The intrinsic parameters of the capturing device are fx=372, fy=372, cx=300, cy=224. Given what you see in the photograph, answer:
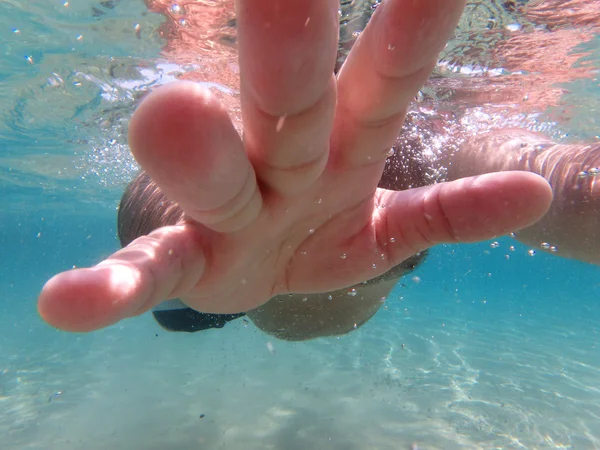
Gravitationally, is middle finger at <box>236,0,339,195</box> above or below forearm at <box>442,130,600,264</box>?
above

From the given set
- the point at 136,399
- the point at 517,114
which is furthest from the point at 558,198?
the point at 136,399

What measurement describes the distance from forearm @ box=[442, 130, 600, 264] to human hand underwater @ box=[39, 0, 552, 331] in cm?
187

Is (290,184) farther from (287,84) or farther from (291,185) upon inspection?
(287,84)

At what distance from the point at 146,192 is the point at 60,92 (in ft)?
33.9

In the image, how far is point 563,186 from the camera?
3.09 metres

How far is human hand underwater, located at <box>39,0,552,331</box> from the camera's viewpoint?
44.1 inches

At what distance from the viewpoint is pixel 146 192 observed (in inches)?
128

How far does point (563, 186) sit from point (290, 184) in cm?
269

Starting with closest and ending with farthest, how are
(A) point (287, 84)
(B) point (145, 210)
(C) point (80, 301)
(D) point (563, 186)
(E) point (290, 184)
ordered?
1. (C) point (80, 301)
2. (A) point (287, 84)
3. (E) point (290, 184)
4. (B) point (145, 210)
5. (D) point (563, 186)

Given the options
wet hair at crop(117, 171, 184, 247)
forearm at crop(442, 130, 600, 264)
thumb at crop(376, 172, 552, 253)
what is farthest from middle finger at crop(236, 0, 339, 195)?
forearm at crop(442, 130, 600, 264)

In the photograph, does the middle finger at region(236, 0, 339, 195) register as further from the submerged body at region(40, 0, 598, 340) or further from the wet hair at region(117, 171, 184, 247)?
the wet hair at region(117, 171, 184, 247)

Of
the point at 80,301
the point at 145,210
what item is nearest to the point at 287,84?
the point at 80,301

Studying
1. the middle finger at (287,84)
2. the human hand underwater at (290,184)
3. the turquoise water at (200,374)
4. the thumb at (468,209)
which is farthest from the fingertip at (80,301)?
the turquoise water at (200,374)

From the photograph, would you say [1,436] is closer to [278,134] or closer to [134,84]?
[134,84]
